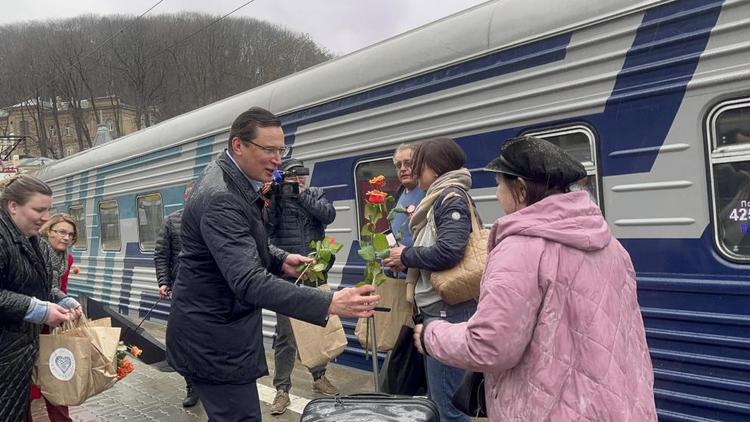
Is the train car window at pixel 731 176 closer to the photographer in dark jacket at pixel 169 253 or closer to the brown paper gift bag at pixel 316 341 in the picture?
the brown paper gift bag at pixel 316 341

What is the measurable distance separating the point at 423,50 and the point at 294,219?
4.81 ft

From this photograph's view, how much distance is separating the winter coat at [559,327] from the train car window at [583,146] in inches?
64.5

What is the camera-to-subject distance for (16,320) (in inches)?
115

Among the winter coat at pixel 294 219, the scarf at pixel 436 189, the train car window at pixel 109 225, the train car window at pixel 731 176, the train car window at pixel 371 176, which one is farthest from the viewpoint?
the train car window at pixel 109 225

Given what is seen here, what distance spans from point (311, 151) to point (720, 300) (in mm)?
3364

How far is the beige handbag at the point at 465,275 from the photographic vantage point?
2912 millimetres

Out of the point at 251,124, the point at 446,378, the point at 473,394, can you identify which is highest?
the point at 251,124

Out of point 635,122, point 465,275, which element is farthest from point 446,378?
point 635,122

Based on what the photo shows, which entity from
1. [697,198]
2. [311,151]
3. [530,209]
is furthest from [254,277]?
[311,151]

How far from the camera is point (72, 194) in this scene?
10.8 metres

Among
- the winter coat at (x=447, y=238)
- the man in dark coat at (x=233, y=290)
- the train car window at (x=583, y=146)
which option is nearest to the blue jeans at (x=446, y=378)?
the winter coat at (x=447, y=238)

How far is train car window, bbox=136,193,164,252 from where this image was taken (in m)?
7.96

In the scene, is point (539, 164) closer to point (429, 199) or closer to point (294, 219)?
point (429, 199)

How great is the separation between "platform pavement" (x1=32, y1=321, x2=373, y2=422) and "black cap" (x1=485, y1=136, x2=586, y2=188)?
308 centimetres
